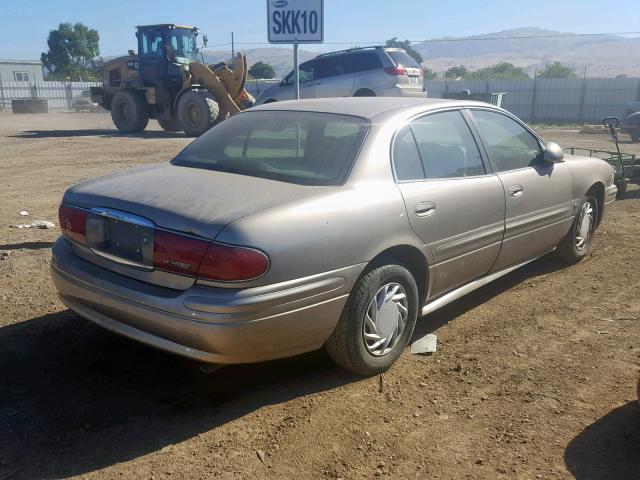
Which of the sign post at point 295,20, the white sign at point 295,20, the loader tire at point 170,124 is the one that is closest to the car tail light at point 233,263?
the sign post at point 295,20

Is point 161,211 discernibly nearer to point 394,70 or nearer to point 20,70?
point 394,70

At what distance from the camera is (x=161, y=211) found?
3127 millimetres

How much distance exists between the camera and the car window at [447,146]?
13.1 ft

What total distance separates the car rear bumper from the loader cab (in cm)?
1686

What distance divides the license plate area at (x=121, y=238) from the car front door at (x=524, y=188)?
2.52m

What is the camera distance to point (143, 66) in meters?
19.4

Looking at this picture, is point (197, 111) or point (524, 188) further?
point (197, 111)

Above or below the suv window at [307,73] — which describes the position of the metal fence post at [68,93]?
below

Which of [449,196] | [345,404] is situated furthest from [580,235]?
[345,404]

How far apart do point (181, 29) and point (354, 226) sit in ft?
58.0

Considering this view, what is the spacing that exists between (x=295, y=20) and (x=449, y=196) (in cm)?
325

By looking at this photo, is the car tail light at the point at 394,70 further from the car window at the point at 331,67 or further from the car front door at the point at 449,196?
the car front door at the point at 449,196

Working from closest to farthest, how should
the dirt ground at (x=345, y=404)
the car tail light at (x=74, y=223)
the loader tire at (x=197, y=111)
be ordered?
the dirt ground at (x=345, y=404), the car tail light at (x=74, y=223), the loader tire at (x=197, y=111)

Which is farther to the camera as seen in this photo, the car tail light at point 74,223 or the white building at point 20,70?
the white building at point 20,70
